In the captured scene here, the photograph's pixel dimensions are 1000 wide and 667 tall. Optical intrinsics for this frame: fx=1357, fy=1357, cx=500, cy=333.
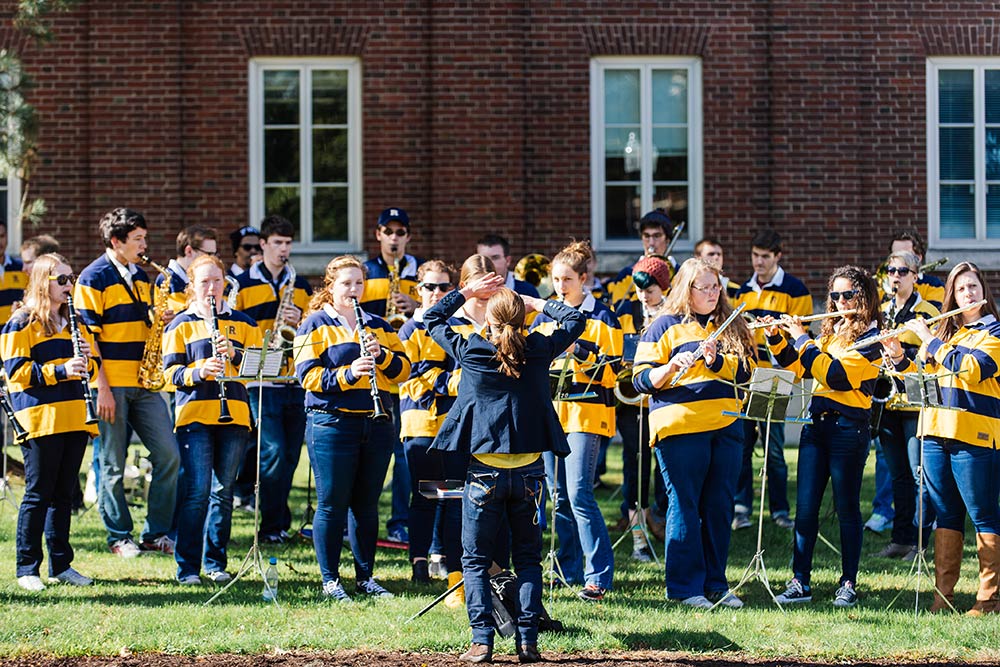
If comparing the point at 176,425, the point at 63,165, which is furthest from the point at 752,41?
the point at 176,425

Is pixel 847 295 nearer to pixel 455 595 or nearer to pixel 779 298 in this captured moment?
pixel 779 298

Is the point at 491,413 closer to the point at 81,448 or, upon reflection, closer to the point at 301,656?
the point at 301,656

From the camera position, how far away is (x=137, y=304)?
31.2 ft

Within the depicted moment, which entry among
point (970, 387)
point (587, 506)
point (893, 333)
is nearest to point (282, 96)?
point (587, 506)

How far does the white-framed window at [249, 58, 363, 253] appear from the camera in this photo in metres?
15.2

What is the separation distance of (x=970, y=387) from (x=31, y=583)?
5.87 metres

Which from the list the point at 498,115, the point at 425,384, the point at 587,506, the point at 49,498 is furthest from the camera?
the point at 498,115

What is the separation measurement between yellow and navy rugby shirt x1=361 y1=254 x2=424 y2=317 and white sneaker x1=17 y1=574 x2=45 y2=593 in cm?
315

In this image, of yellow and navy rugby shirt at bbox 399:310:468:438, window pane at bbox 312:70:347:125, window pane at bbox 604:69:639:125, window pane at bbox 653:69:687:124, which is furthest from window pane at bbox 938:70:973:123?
yellow and navy rugby shirt at bbox 399:310:468:438

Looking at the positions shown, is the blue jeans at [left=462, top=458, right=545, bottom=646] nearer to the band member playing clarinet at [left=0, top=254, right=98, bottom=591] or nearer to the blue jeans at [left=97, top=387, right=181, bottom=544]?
the band member playing clarinet at [left=0, top=254, right=98, bottom=591]

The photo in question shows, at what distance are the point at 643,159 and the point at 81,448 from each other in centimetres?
840

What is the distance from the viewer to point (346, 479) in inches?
326

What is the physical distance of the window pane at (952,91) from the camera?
1541 centimetres

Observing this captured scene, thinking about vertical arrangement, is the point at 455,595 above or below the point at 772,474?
below
